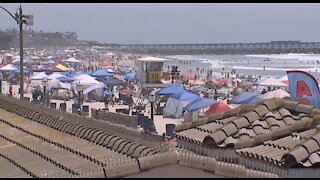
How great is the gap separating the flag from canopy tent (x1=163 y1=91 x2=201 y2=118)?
42.8 ft

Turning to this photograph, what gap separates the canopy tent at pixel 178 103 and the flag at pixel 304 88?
13047 millimetres

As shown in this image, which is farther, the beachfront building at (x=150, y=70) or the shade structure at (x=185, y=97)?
the beachfront building at (x=150, y=70)

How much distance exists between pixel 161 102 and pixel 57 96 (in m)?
6.19

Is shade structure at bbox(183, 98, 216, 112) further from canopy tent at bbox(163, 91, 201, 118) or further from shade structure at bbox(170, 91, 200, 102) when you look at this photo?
shade structure at bbox(170, 91, 200, 102)

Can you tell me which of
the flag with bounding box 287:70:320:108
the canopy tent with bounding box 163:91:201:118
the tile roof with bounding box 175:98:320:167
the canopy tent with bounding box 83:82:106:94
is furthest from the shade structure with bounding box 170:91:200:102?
the tile roof with bounding box 175:98:320:167

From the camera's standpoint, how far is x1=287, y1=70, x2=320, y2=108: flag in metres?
7.43

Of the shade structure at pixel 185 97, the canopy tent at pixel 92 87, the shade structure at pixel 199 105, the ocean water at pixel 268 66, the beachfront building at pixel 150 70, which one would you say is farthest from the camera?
the ocean water at pixel 268 66

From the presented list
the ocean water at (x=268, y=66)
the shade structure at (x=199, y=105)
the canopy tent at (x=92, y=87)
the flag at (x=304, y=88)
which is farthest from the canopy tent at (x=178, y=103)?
the ocean water at (x=268, y=66)

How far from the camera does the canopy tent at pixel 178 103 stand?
21.4m

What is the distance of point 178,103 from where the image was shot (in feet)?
72.2

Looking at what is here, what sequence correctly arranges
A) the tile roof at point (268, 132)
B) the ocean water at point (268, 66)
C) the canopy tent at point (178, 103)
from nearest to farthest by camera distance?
the tile roof at point (268, 132), the canopy tent at point (178, 103), the ocean water at point (268, 66)

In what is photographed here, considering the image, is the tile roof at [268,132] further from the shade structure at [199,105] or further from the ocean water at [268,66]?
the ocean water at [268,66]

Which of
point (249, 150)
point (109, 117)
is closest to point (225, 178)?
point (249, 150)

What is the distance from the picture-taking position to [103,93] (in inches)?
1182
